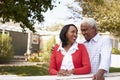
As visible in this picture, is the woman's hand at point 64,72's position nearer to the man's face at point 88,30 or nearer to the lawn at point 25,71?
the man's face at point 88,30

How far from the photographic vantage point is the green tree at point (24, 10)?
14.3m

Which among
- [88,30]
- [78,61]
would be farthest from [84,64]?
[88,30]

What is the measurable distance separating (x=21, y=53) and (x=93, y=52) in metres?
28.3

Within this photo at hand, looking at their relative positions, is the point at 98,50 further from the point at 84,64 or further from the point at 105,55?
the point at 84,64

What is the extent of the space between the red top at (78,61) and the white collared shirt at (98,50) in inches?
6.4

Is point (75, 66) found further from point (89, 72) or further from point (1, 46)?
point (1, 46)

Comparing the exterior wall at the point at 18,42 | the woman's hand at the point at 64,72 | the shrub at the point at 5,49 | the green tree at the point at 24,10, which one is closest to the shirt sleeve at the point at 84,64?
the woman's hand at the point at 64,72

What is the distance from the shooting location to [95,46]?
12.8 ft

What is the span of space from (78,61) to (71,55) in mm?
95

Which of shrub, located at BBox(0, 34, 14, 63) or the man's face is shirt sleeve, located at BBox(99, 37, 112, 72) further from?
shrub, located at BBox(0, 34, 14, 63)

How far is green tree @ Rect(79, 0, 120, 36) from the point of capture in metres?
21.8

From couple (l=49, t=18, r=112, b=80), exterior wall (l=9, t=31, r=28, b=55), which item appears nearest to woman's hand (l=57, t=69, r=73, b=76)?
couple (l=49, t=18, r=112, b=80)

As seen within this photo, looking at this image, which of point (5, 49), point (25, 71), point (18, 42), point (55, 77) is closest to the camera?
point (55, 77)

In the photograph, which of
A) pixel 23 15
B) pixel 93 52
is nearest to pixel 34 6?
pixel 23 15
